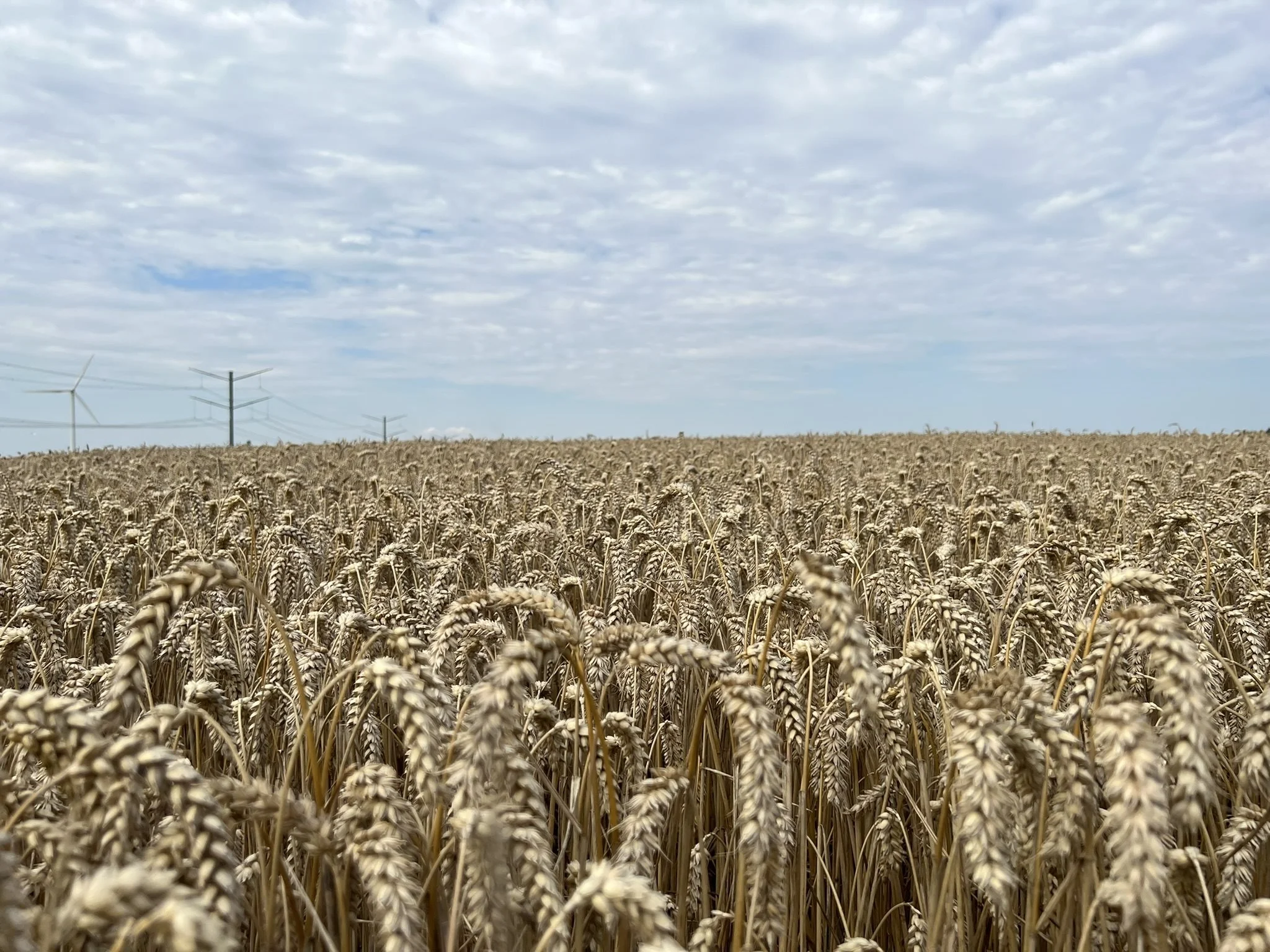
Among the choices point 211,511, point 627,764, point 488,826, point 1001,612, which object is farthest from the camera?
point 211,511

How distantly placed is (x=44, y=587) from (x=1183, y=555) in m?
6.20

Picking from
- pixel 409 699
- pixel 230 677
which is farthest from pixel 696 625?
pixel 409 699

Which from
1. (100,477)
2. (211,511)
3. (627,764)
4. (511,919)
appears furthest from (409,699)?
(100,477)

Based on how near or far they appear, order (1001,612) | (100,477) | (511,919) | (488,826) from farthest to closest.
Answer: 1. (100,477)
2. (1001,612)
3. (511,919)
4. (488,826)

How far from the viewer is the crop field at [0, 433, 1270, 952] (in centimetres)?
143

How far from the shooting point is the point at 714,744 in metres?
3.13

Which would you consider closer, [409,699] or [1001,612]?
[409,699]

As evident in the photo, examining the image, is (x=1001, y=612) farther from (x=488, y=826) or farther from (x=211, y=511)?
(x=211, y=511)

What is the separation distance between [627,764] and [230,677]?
169 centimetres

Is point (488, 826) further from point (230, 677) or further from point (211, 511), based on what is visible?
point (211, 511)

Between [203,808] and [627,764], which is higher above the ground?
[203,808]

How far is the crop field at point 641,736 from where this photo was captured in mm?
1430

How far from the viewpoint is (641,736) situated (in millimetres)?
2803

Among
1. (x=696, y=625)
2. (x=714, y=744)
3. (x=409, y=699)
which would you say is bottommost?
(x=714, y=744)
